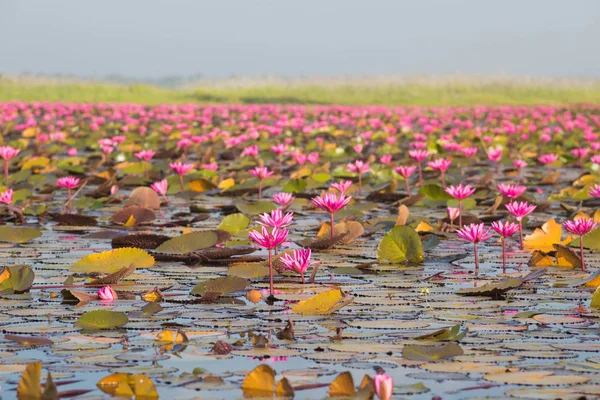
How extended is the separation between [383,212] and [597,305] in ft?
12.8

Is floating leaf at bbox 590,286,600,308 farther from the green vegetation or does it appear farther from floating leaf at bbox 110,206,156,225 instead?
the green vegetation

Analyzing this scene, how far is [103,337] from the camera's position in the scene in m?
3.30

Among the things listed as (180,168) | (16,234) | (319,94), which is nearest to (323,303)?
(16,234)

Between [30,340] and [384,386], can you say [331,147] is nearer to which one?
[30,340]

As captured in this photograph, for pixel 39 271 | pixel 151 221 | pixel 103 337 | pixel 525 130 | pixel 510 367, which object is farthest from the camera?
pixel 525 130

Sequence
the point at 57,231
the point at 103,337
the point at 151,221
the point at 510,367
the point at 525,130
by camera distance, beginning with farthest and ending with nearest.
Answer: the point at 525,130 < the point at 151,221 < the point at 57,231 < the point at 103,337 < the point at 510,367

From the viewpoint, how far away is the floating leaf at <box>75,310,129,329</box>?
3420 millimetres

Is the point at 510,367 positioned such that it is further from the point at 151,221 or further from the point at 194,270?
the point at 151,221

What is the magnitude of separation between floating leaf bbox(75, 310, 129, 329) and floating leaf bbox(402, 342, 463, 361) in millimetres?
1087

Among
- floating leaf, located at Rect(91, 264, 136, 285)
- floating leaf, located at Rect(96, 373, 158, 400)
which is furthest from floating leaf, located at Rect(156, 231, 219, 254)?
floating leaf, located at Rect(96, 373, 158, 400)

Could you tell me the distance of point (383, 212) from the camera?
7664 mm

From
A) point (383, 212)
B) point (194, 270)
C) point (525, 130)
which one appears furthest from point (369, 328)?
point (525, 130)

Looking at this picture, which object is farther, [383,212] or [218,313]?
[383,212]

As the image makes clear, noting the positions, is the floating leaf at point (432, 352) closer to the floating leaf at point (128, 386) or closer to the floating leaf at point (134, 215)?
the floating leaf at point (128, 386)
